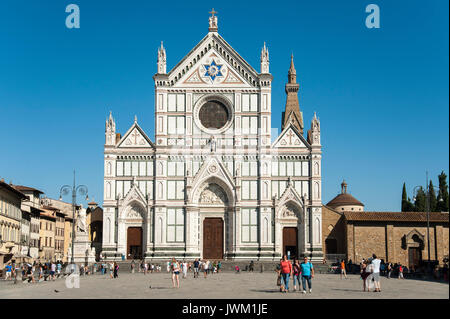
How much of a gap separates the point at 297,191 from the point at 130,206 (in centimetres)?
1546

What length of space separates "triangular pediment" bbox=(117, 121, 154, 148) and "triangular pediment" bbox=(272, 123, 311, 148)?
11.8 m

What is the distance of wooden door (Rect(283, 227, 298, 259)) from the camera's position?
5378 centimetres

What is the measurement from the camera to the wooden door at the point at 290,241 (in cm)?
5378

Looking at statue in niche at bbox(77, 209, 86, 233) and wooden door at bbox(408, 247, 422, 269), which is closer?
statue in niche at bbox(77, 209, 86, 233)

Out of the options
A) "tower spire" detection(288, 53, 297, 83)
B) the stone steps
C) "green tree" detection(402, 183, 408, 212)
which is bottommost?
the stone steps

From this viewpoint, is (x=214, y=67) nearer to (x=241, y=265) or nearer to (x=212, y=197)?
(x=212, y=197)

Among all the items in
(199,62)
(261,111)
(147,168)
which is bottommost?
(147,168)

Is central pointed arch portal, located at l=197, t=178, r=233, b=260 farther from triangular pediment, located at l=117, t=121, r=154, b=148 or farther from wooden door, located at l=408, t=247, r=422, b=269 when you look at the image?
wooden door, located at l=408, t=247, r=422, b=269

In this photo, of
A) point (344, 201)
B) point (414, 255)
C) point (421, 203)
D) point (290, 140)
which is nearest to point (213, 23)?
point (290, 140)

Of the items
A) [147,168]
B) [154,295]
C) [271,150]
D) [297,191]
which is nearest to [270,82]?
[271,150]

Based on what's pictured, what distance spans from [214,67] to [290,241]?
58.3 ft

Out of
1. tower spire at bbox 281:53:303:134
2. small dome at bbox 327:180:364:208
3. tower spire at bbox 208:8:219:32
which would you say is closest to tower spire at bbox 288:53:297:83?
tower spire at bbox 281:53:303:134

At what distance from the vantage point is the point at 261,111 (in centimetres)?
5447
